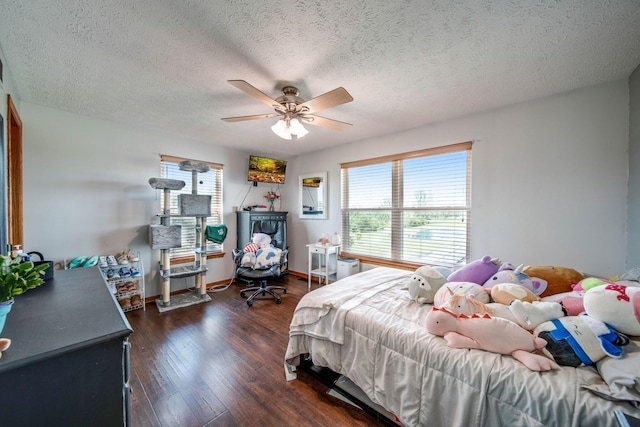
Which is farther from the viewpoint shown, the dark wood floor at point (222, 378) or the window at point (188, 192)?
the window at point (188, 192)

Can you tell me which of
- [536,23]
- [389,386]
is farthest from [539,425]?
[536,23]

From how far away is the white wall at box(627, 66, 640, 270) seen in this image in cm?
191

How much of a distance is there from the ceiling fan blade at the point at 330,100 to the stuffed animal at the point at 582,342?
1.83m

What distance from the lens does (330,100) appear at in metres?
1.87

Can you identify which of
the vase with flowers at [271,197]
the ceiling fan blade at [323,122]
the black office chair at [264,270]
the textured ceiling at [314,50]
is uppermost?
the textured ceiling at [314,50]

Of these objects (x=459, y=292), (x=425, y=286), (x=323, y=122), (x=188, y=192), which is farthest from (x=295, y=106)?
(x=188, y=192)

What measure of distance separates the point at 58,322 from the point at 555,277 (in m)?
2.85

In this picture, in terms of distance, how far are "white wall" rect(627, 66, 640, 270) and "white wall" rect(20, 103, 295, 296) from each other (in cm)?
502

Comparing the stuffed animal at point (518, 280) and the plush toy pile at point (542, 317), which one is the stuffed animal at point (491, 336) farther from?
the stuffed animal at point (518, 280)

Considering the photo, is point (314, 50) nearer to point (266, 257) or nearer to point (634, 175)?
point (266, 257)

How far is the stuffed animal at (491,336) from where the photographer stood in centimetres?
109

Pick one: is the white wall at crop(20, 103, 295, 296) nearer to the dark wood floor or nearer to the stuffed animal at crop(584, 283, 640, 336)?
the dark wood floor

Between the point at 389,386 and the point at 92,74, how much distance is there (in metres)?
3.28

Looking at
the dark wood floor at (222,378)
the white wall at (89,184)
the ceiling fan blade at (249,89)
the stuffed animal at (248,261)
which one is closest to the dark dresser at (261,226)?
the stuffed animal at (248,261)
